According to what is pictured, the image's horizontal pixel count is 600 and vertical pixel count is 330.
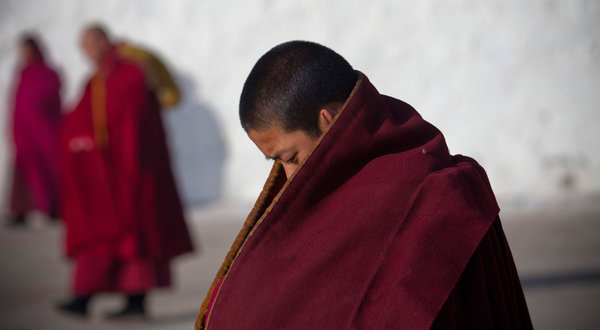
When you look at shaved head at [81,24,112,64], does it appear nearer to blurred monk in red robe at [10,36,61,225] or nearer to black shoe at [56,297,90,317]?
black shoe at [56,297,90,317]

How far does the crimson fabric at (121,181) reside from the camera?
474 centimetres

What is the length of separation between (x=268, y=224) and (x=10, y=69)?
410 inches

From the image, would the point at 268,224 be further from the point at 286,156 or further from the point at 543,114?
the point at 543,114

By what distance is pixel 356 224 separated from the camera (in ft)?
4.71

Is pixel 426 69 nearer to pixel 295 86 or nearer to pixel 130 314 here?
pixel 130 314

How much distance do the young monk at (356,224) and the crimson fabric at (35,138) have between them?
7.38 metres

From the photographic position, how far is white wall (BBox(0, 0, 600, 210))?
9180 mm

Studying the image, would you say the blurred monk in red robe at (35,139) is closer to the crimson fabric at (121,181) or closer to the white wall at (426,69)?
the white wall at (426,69)

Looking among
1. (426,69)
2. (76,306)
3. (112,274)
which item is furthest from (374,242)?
(426,69)

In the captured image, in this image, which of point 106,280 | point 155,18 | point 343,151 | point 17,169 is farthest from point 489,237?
point 155,18

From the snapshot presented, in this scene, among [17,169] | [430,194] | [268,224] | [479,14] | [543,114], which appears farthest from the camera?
[479,14]

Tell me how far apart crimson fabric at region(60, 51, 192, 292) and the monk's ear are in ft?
10.9

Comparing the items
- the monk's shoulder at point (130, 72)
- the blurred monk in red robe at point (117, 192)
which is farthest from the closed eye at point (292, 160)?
the monk's shoulder at point (130, 72)

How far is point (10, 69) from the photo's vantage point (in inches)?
444
